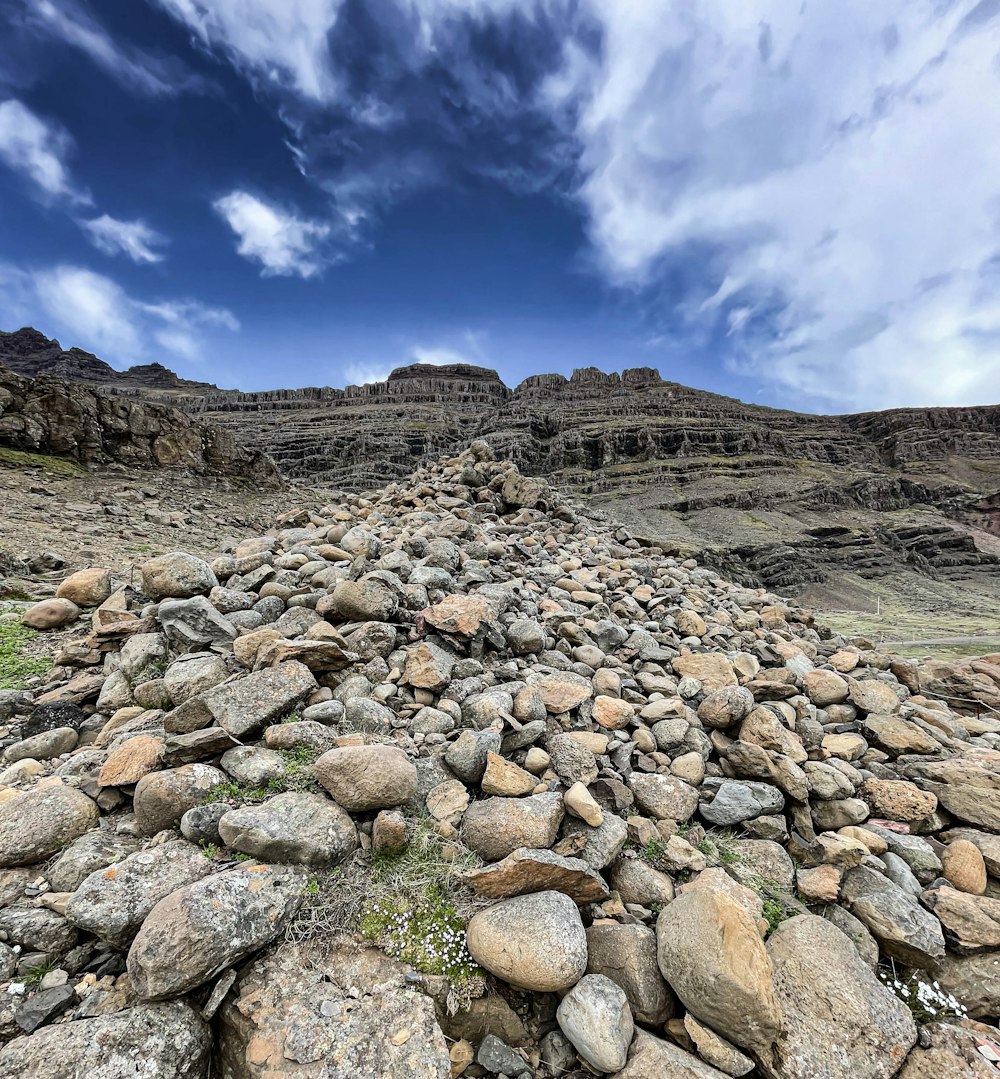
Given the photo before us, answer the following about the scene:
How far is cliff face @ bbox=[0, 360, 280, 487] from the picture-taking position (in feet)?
53.8

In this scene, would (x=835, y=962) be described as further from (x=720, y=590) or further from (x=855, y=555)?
(x=855, y=555)

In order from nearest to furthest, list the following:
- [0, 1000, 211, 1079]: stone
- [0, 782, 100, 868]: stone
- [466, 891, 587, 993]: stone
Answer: [0, 1000, 211, 1079]: stone → [466, 891, 587, 993]: stone → [0, 782, 100, 868]: stone

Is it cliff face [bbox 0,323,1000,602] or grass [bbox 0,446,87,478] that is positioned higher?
cliff face [bbox 0,323,1000,602]

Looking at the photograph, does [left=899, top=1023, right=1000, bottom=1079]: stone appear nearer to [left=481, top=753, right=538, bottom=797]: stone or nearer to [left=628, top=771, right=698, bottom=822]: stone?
[left=628, top=771, right=698, bottom=822]: stone

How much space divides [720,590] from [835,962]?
318 inches

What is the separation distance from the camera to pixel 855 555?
5534 centimetres

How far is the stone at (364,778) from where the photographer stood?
2936 mm

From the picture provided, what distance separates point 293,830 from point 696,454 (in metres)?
92.2

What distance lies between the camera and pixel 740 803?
3.53 metres

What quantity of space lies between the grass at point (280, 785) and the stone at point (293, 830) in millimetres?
89

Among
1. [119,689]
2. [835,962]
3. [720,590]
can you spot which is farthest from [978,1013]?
[720,590]

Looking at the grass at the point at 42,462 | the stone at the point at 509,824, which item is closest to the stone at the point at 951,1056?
the stone at the point at 509,824

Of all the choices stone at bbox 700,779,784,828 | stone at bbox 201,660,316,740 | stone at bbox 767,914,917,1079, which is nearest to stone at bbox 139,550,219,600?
stone at bbox 201,660,316,740

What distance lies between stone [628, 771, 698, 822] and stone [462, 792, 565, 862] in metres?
0.72
